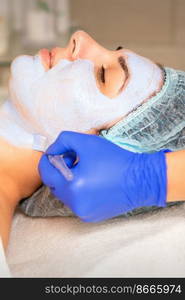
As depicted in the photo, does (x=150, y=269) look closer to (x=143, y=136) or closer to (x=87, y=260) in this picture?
(x=87, y=260)

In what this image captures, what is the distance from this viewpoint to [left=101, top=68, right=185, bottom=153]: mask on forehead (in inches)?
58.1

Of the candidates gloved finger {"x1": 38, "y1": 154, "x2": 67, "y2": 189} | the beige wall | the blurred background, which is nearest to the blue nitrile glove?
gloved finger {"x1": 38, "y1": 154, "x2": 67, "y2": 189}

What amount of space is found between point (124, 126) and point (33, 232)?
0.43 metres

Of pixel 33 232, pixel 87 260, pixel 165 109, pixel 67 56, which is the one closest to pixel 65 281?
pixel 87 260

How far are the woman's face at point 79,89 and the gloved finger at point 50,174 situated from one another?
145 mm

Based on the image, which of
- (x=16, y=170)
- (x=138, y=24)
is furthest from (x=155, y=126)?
(x=138, y=24)

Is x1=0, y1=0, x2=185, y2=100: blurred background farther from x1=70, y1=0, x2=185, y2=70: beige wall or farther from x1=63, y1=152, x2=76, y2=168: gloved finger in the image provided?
x1=63, y1=152, x2=76, y2=168: gloved finger

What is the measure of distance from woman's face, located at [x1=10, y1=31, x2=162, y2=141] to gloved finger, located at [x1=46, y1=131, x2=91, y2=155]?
0.38 feet

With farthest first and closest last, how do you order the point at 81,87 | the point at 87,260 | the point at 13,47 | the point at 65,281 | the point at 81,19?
the point at 81,19 → the point at 13,47 → the point at 81,87 → the point at 87,260 → the point at 65,281

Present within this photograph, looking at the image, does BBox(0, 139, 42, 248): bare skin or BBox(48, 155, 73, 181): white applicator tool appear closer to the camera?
BBox(48, 155, 73, 181): white applicator tool

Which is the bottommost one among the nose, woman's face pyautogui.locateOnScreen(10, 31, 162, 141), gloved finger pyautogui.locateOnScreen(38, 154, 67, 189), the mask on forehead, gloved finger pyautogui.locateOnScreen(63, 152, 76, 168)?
gloved finger pyautogui.locateOnScreen(38, 154, 67, 189)

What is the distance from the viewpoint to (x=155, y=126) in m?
1.50

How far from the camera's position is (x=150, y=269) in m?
1.24

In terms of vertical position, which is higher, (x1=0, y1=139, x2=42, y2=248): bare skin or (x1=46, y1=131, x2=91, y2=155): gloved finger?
(x1=46, y1=131, x2=91, y2=155): gloved finger
